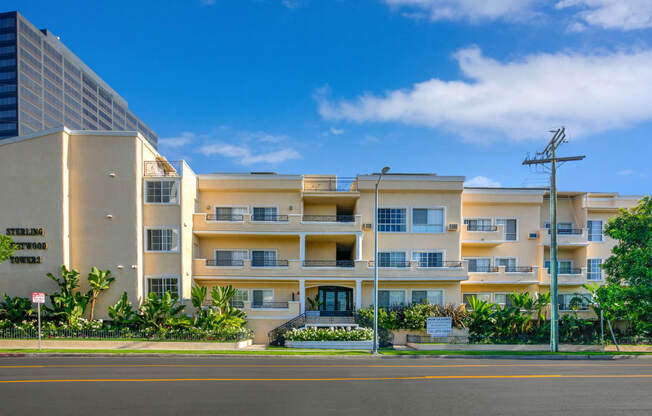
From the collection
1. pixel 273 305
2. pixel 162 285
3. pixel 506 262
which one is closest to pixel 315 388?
pixel 273 305

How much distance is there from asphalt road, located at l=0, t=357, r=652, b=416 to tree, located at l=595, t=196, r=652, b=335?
5.23 metres

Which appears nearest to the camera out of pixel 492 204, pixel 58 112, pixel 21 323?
pixel 21 323

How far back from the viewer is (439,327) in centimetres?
2598

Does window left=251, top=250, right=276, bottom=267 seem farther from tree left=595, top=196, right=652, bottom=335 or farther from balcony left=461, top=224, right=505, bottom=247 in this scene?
tree left=595, top=196, right=652, bottom=335

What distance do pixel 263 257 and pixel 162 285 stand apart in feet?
23.6

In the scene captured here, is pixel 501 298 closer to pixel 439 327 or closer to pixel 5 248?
pixel 439 327

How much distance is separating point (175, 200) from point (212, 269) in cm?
511

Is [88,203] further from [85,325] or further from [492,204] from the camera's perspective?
[492,204]

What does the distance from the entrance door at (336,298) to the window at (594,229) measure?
19929 millimetres

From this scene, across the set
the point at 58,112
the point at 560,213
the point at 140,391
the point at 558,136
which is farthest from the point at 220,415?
the point at 58,112

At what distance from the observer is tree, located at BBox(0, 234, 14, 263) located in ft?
75.4

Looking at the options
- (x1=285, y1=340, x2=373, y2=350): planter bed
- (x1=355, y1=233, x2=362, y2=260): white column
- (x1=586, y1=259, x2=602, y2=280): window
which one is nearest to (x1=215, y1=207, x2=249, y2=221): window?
(x1=355, y1=233, x2=362, y2=260): white column

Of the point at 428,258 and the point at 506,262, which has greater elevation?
the point at 428,258

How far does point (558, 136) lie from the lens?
24.0 metres
